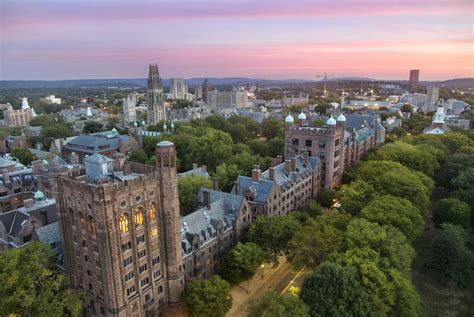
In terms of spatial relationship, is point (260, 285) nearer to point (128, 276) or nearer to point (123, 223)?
point (128, 276)

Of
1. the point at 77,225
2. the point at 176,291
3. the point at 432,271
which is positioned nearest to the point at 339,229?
the point at 432,271

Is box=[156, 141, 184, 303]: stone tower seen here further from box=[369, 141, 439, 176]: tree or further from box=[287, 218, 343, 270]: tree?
box=[369, 141, 439, 176]: tree

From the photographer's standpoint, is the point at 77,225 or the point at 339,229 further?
the point at 339,229

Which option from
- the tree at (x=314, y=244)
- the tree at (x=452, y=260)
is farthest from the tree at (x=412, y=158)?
the tree at (x=314, y=244)

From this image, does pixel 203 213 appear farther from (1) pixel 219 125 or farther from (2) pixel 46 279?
(1) pixel 219 125

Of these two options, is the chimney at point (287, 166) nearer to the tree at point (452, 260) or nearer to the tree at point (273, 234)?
the tree at point (273, 234)

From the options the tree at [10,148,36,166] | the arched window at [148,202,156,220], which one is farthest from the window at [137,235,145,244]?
the tree at [10,148,36,166]
